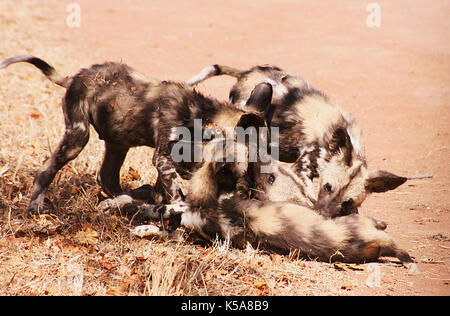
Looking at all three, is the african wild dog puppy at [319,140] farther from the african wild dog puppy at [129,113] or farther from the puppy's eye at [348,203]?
the african wild dog puppy at [129,113]

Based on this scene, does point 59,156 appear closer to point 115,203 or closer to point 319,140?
point 115,203

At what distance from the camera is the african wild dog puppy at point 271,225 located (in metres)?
3.86

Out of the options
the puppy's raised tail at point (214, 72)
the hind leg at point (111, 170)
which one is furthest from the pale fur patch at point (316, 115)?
the hind leg at point (111, 170)

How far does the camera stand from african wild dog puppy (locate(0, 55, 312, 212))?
4.58m

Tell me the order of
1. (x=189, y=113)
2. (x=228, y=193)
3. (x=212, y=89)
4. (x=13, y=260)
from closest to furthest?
1. (x=13, y=260)
2. (x=228, y=193)
3. (x=189, y=113)
4. (x=212, y=89)

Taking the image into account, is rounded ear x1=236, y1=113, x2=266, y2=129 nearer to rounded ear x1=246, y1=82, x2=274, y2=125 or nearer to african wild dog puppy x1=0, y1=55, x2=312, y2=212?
african wild dog puppy x1=0, y1=55, x2=312, y2=212

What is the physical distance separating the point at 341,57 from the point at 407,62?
136 cm

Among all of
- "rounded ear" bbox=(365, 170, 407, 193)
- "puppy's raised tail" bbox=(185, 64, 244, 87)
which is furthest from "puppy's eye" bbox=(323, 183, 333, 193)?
"puppy's raised tail" bbox=(185, 64, 244, 87)

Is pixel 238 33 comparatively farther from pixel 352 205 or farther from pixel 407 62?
pixel 352 205

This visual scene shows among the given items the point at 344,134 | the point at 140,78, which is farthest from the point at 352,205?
the point at 140,78

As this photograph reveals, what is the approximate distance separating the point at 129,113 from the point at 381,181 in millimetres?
2255

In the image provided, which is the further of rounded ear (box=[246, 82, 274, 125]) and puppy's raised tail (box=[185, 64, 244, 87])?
puppy's raised tail (box=[185, 64, 244, 87])

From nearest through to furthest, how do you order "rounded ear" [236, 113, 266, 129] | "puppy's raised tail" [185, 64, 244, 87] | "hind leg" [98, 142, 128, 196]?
"rounded ear" [236, 113, 266, 129] < "hind leg" [98, 142, 128, 196] < "puppy's raised tail" [185, 64, 244, 87]

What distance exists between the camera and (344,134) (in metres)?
4.92
